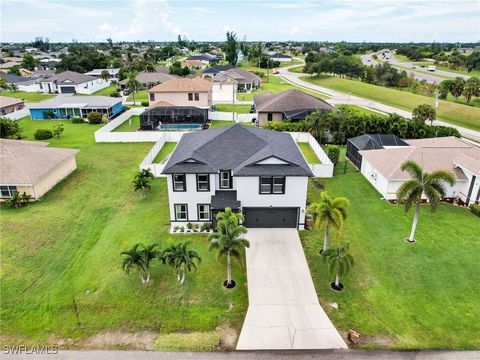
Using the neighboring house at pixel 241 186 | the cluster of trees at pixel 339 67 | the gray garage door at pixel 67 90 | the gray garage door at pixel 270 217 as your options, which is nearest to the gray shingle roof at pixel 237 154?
the neighboring house at pixel 241 186

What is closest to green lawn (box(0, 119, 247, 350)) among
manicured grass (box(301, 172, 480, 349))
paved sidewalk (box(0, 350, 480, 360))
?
paved sidewalk (box(0, 350, 480, 360))

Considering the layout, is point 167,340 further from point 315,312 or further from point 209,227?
point 209,227

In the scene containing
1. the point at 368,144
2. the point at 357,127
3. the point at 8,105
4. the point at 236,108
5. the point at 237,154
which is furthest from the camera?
the point at 236,108

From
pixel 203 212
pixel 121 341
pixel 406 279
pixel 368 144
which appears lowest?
pixel 121 341

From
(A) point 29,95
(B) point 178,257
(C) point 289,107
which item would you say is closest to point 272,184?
(B) point 178,257

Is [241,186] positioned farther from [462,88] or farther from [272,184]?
[462,88]

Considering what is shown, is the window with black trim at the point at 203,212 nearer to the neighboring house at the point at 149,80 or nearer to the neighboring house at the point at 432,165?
the neighboring house at the point at 432,165
